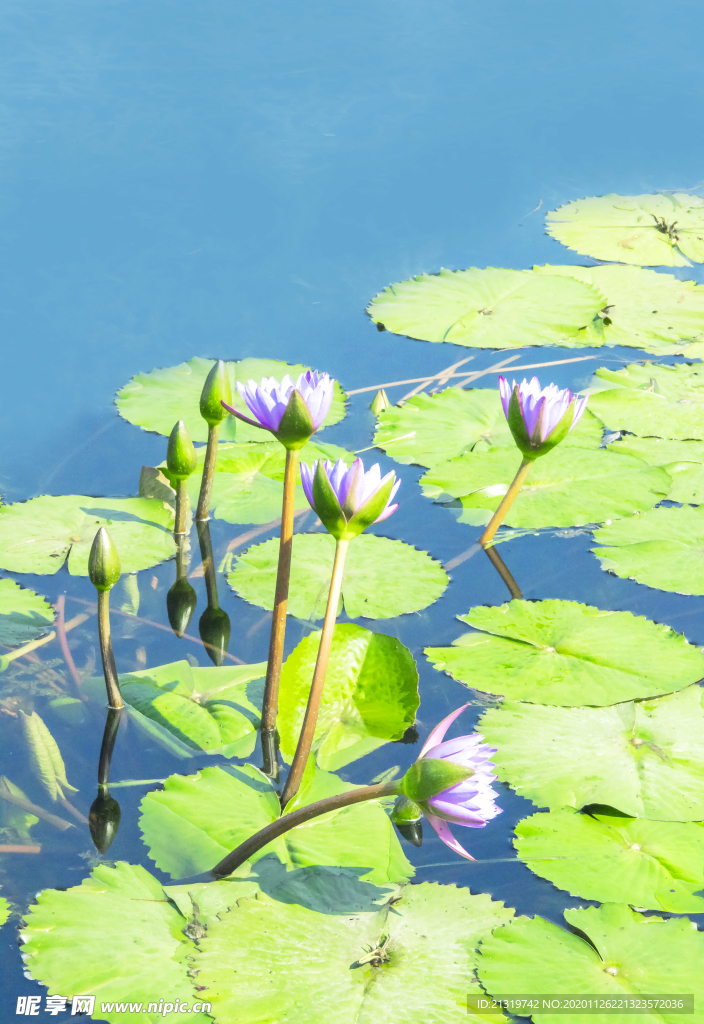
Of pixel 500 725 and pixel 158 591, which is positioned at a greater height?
pixel 158 591

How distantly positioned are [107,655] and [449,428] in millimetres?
1375

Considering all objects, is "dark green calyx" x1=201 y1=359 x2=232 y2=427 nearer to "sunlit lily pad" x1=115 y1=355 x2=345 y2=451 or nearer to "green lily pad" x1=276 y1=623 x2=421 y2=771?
"sunlit lily pad" x1=115 y1=355 x2=345 y2=451

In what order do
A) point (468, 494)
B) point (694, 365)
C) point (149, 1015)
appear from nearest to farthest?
point (149, 1015) < point (468, 494) < point (694, 365)

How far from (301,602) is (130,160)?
2961 mm

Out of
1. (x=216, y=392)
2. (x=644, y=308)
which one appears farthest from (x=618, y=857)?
(x=644, y=308)

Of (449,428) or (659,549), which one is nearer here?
(659,549)

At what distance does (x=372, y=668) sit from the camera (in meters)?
1.78

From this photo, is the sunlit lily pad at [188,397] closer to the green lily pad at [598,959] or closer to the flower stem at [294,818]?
the flower stem at [294,818]

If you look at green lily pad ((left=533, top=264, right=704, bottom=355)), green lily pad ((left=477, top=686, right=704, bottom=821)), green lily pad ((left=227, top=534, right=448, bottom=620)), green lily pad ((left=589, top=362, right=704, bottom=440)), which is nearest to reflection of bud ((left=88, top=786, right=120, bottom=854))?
green lily pad ((left=227, top=534, right=448, bottom=620))

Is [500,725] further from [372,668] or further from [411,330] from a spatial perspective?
[411,330]

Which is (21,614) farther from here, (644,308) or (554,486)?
(644,308)

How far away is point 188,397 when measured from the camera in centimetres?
275

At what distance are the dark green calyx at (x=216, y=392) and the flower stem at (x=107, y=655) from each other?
60 cm

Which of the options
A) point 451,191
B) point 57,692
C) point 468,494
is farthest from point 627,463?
point 451,191
